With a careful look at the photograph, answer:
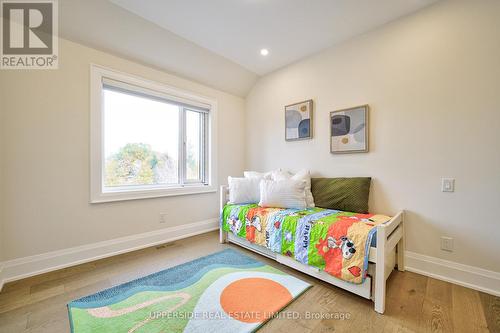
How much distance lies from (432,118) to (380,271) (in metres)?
1.51

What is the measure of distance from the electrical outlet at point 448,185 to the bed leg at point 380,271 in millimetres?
979

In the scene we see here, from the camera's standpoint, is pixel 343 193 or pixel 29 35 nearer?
pixel 29 35

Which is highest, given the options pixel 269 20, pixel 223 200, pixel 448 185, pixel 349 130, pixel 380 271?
pixel 269 20

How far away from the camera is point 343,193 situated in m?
2.29

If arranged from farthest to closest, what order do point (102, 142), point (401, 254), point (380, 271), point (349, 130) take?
point (349, 130), point (102, 142), point (401, 254), point (380, 271)

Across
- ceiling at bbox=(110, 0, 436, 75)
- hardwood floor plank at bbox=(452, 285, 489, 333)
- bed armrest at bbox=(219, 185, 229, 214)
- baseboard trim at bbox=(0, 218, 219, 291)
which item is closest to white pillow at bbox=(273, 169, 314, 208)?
bed armrest at bbox=(219, 185, 229, 214)

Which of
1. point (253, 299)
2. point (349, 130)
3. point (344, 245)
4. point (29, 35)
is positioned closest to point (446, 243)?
point (344, 245)

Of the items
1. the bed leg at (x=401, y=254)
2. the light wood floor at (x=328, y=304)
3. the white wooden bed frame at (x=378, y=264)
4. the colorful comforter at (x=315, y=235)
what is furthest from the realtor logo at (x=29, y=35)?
the bed leg at (x=401, y=254)

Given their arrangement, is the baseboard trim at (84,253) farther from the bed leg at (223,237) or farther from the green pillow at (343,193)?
the green pillow at (343,193)

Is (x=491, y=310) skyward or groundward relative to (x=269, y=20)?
groundward

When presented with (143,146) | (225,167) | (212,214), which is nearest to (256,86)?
(225,167)

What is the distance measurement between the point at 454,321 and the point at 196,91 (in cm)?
347

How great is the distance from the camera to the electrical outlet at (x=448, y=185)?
1.81 meters

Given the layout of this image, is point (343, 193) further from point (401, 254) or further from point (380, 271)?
point (380, 271)
